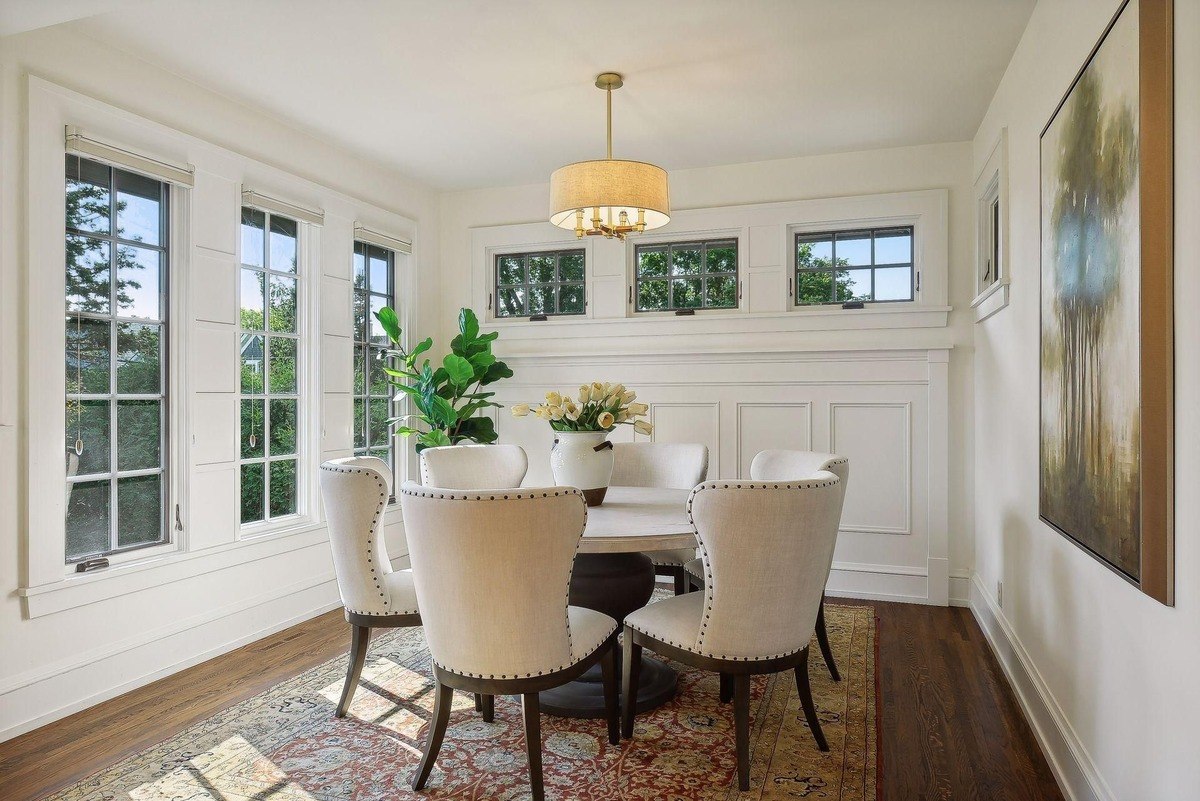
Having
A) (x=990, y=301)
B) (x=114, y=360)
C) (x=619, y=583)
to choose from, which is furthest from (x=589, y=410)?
(x=990, y=301)

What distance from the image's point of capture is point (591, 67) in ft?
10.7

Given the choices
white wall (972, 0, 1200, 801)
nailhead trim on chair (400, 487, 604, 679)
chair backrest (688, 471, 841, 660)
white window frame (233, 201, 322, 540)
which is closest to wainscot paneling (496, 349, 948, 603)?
white wall (972, 0, 1200, 801)

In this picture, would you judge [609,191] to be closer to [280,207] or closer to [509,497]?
[509,497]

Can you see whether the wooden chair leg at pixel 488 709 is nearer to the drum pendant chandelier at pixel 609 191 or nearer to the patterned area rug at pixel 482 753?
the patterned area rug at pixel 482 753

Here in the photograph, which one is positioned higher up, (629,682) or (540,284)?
(540,284)

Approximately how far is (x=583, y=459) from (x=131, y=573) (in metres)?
1.98

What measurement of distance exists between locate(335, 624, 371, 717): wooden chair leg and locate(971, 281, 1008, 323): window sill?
2.98 meters

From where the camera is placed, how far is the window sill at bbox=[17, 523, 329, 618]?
9.23ft

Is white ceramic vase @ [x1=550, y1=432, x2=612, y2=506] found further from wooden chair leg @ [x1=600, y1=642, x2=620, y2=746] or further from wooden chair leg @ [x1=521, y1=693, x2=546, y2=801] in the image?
wooden chair leg @ [x1=521, y1=693, x2=546, y2=801]

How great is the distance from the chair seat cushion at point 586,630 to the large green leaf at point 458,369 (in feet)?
8.12

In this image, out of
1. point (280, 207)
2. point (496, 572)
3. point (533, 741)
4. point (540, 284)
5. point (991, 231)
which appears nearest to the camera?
point (496, 572)

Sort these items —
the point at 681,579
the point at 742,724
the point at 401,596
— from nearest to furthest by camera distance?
the point at 742,724 < the point at 401,596 < the point at 681,579

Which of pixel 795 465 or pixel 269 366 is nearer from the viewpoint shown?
pixel 795 465

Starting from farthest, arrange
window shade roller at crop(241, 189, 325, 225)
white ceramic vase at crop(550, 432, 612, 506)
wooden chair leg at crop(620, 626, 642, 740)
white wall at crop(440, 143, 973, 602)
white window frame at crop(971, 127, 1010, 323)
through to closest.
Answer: white wall at crop(440, 143, 973, 602), window shade roller at crop(241, 189, 325, 225), white window frame at crop(971, 127, 1010, 323), white ceramic vase at crop(550, 432, 612, 506), wooden chair leg at crop(620, 626, 642, 740)
